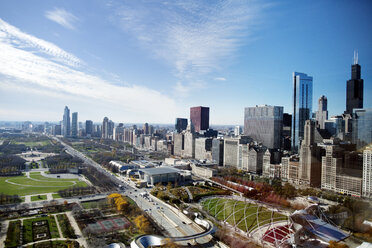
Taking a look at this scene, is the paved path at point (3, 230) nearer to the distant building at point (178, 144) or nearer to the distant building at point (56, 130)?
the distant building at point (178, 144)

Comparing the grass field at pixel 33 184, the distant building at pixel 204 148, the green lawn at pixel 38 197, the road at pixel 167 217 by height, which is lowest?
the road at pixel 167 217

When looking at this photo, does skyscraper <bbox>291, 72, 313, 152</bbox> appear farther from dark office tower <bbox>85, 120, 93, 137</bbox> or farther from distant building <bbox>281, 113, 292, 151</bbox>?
dark office tower <bbox>85, 120, 93, 137</bbox>

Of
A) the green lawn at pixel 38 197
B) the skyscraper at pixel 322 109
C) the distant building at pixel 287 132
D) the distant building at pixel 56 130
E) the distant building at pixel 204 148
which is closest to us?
the skyscraper at pixel 322 109

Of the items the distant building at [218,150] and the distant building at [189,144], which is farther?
the distant building at [189,144]

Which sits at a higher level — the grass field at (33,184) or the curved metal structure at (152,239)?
the curved metal structure at (152,239)

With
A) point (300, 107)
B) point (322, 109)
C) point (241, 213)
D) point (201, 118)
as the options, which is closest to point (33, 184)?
point (241, 213)

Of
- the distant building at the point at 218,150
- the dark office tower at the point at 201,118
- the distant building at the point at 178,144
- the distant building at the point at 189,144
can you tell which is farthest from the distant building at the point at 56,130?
the distant building at the point at 218,150

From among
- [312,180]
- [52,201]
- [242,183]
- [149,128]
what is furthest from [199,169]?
[149,128]
